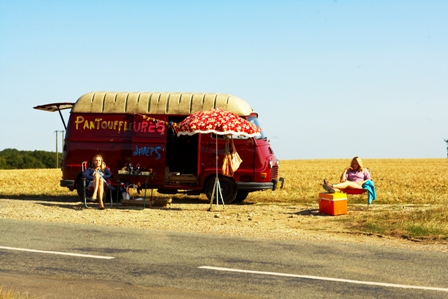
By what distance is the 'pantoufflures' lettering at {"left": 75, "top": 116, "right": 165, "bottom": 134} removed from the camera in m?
18.5

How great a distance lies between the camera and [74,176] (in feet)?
62.1

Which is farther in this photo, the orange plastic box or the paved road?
the orange plastic box

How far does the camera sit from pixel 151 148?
60.6ft

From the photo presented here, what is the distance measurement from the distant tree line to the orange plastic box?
58832 mm

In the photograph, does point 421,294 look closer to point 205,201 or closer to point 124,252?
point 124,252

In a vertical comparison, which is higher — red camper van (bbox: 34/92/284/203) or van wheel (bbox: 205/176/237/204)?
red camper van (bbox: 34/92/284/203)

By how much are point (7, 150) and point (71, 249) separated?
87.0m

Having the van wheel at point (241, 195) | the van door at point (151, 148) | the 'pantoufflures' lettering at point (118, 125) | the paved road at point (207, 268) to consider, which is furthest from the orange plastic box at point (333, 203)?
the 'pantoufflures' lettering at point (118, 125)

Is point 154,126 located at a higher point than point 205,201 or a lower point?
higher

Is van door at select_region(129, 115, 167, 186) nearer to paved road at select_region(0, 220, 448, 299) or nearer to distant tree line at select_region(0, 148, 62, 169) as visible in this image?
paved road at select_region(0, 220, 448, 299)

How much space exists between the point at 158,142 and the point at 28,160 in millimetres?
57120

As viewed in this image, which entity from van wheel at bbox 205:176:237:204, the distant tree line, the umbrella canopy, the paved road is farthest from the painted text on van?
the distant tree line

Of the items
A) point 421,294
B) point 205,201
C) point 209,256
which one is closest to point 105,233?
point 209,256

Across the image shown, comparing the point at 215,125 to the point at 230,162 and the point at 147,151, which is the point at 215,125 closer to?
the point at 230,162
